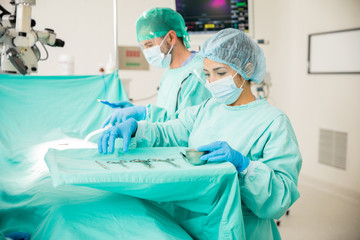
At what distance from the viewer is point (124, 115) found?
1.70 metres

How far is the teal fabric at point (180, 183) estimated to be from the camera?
0.93 m

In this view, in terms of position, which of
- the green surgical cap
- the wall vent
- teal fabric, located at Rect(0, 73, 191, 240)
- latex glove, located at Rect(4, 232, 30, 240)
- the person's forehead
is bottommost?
the wall vent

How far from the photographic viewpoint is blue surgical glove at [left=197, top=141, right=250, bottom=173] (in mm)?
1073

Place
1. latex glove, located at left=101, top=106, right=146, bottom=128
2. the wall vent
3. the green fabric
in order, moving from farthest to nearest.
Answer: the wall vent < the green fabric < latex glove, located at left=101, top=106, right=146, bottom=128

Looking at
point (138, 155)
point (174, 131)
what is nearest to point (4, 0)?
point (174, 131)

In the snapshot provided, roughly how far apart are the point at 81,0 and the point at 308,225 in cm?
279

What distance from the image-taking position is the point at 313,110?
374cm

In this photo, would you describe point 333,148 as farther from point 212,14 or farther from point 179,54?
point 179,54

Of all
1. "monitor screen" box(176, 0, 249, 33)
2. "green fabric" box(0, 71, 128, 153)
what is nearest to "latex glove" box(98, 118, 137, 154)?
"green fabric" box(0, 71, 128, 153)

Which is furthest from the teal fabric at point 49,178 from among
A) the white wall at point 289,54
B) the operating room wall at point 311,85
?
the operating room wall at point 311,85

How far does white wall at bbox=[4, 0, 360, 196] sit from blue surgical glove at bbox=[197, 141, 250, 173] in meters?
2.56

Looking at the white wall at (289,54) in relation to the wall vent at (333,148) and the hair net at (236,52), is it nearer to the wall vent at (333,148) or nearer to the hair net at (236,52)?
the wall vent at (333,148)

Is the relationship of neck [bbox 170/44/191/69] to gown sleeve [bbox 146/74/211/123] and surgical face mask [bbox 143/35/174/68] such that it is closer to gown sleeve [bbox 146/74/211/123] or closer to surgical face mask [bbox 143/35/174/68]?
surgical face mask [bbox 143/35/174/68]

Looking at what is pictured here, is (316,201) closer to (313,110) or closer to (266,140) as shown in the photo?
(313,110)
